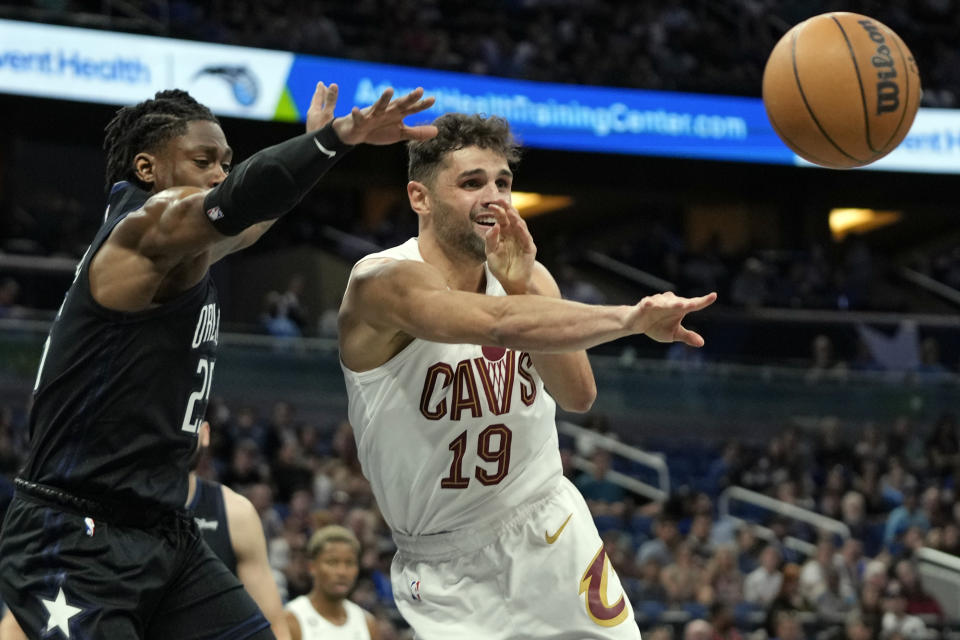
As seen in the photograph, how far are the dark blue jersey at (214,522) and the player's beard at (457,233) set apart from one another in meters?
1.88

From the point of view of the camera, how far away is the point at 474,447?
4441 mm

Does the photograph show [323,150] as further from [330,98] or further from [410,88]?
[410,88]

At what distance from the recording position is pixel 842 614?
39.4 ft

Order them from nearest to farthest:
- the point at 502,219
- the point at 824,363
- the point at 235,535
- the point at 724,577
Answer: the point at 502,219, the point at 235,535, the point at 724,577, the point at 824,363

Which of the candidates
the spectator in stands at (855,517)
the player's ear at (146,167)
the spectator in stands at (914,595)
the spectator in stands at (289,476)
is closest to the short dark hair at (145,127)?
the player's ear at (146,167)

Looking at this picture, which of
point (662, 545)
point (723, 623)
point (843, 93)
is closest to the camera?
point (843, 93)

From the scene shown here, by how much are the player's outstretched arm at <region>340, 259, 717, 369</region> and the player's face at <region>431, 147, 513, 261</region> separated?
364 mm

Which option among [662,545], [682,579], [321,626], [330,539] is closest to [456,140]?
[330,539]

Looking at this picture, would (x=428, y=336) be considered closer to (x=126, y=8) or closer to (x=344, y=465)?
(x=344, y=465)

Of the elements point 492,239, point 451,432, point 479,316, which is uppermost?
point 492,239

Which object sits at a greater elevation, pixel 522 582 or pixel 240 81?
pixel 240 81

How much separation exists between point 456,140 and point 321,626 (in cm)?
327

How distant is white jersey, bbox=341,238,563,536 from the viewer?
14.5ft

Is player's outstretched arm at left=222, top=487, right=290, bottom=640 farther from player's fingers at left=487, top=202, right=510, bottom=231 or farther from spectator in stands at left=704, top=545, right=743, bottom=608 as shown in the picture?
spectator in stands at left=704, top=545, right=743, bottom=608
